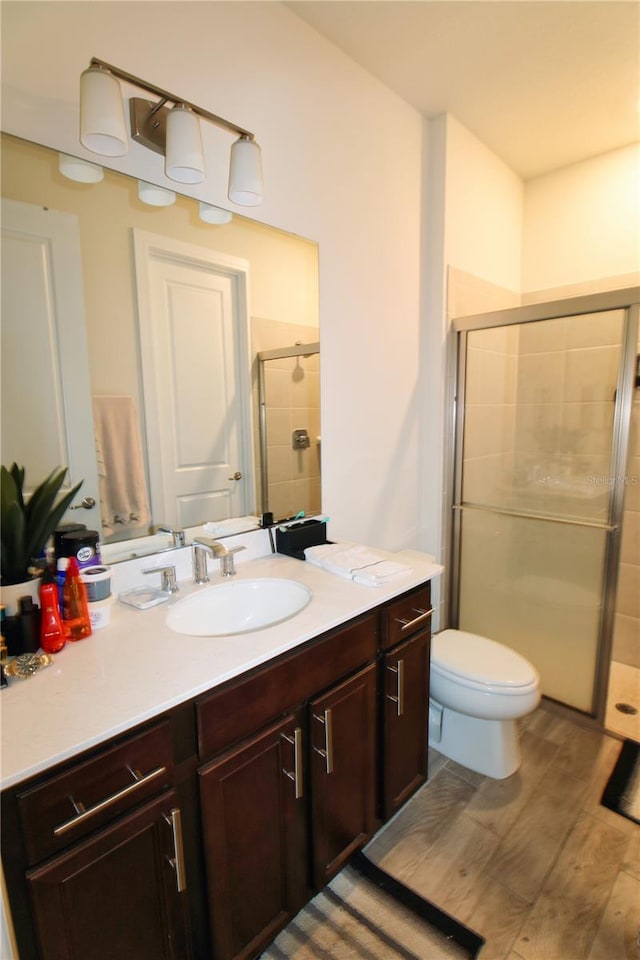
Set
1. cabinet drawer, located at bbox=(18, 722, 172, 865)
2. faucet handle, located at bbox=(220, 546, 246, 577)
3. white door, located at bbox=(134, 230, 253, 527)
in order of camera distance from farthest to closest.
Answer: faucet handle, located at bbox=(220, 546, 246, 577) < white door, located at bbox=(134, 230, 253, 527) < cabinet drawer, located at bbox=(18, 722, 172, 865)

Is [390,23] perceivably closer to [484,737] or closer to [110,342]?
[110,342]

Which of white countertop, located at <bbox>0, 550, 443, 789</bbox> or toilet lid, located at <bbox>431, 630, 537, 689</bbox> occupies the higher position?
white countertop, located at <bbox>0, 550, 443, 789</bbox>

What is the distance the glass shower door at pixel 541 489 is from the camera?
2.11 m

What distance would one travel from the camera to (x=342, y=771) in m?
1.28

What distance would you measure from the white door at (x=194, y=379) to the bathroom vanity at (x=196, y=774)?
0.39m

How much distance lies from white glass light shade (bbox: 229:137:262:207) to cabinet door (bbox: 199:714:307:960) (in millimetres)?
1410

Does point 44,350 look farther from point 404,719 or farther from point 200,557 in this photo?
point 404,719

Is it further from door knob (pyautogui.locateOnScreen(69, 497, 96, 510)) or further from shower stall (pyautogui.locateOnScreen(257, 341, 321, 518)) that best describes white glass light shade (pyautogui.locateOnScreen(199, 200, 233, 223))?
door knob (pyautogui.locateOnScreen(69, 497, 96, 510))

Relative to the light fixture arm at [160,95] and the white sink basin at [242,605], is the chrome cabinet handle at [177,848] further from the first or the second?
the light fixture arm at [160,95]

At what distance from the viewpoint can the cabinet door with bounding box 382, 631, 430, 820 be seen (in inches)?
56.3

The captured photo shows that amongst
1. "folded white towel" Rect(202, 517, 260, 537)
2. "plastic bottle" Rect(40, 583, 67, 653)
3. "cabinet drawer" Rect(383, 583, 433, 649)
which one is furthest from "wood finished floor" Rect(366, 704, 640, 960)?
"plastic bottle" Rect(40, 583, 67, 653)

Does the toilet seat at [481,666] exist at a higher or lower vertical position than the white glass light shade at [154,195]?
lower

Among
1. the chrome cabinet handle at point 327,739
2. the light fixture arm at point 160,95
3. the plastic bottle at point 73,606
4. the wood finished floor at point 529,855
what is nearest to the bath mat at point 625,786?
the wood finished floor at point 529,855

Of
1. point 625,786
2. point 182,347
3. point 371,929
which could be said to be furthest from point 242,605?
point 625,786
